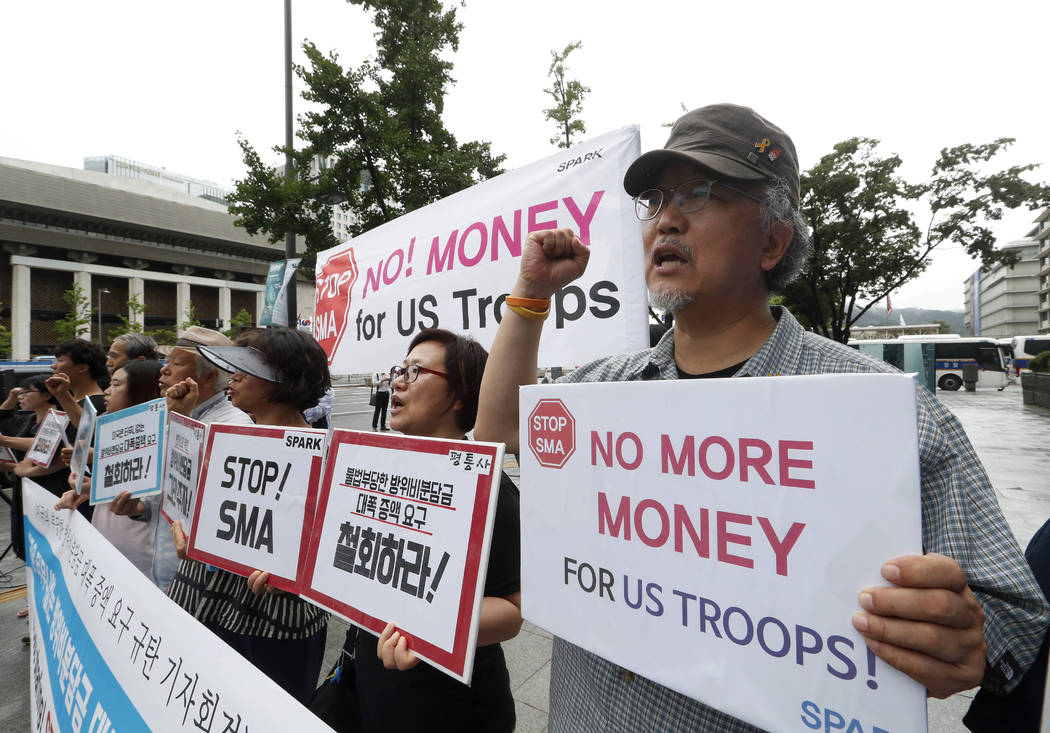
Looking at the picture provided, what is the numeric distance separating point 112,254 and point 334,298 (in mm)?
58544

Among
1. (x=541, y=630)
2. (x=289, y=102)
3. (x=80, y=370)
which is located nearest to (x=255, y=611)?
(x=541, y=630)

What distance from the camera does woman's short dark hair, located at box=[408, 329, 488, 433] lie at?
1864mm

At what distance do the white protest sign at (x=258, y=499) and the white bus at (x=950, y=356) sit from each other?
26103 mm

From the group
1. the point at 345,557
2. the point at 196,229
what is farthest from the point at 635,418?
the point at 196,229

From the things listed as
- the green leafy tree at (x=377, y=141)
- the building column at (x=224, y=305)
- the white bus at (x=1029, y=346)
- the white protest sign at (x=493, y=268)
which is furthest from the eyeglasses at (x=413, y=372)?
the building column at (x=224, y=305)

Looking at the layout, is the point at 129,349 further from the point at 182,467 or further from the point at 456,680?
the point at 456,680

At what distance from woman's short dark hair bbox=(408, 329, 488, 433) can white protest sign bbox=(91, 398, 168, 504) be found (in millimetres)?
1320

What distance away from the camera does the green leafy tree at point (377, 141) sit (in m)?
8.80

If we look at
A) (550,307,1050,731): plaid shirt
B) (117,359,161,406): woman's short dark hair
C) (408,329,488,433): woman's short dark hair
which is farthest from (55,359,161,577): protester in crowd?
(550,307,1050,731): plaid shirt

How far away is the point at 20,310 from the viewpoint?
4266 cm

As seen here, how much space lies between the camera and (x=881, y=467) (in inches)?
29.0

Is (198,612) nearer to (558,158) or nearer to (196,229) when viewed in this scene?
(558,158)

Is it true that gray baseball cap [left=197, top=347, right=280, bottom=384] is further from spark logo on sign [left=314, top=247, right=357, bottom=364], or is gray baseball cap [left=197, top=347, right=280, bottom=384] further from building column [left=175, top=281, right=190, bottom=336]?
building column [left=175, top=281, right=190, bottom=336]

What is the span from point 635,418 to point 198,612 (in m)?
1.79
